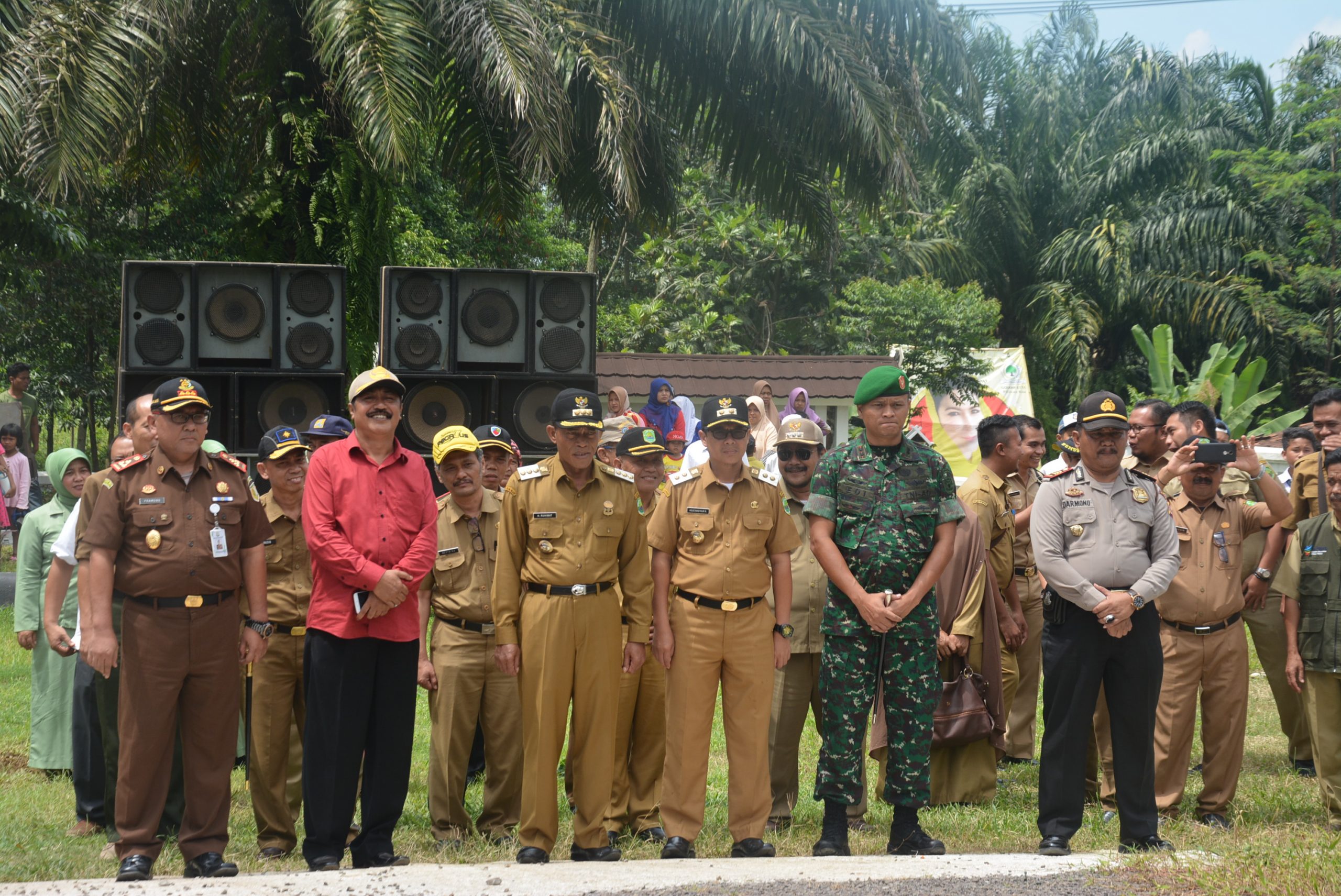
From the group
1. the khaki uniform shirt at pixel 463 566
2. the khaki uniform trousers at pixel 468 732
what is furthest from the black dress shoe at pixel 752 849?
the khaki uniform shirt at pixel 463 566

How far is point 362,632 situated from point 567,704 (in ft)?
3.19

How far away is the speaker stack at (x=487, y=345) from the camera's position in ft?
30.5

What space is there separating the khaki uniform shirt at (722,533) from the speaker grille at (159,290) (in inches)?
184

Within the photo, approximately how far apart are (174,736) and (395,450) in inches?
60.5

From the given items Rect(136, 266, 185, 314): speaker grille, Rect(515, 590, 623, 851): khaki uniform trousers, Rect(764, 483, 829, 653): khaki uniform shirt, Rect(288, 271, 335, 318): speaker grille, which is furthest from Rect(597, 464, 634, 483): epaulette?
Rect(136, 266, 185, 314): speaker grille

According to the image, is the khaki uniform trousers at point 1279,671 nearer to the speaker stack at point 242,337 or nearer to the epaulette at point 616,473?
the epaulette at point 616,473

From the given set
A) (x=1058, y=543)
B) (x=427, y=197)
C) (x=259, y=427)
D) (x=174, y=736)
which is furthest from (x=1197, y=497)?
(x=427, y=197)

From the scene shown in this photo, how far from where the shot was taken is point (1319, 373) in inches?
957

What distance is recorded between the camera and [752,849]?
5684mm

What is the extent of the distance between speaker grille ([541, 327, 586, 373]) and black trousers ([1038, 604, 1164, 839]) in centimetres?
487

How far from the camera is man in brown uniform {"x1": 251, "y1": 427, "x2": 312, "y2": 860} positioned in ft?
19.6

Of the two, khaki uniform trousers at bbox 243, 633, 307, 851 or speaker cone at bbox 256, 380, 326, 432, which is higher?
speaker cone at bbox 256, 380, 326, 432

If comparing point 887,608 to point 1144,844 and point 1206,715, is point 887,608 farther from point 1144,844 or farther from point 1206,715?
point 1206,715

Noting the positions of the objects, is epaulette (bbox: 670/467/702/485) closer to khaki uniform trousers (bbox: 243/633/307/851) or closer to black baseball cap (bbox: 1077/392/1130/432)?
black baseball cap (bbox: 1077/392/1130/432)
